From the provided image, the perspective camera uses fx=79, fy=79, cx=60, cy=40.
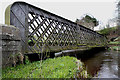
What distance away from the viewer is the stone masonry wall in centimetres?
264

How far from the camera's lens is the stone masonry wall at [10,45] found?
2644 millimetres

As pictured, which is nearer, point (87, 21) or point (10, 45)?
point (10, 45)

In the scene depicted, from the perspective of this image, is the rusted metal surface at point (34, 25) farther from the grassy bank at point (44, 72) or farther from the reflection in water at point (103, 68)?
the reflection in water at point (103, 68)

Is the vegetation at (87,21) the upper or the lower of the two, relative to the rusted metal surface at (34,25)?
upper

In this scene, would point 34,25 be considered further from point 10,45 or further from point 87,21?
point 87,21

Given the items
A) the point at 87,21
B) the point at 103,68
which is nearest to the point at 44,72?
the point at 103,68

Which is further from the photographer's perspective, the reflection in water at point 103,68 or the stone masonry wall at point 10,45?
the reflection in water at point 103,68

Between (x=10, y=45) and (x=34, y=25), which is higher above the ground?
(x=34, y=25)

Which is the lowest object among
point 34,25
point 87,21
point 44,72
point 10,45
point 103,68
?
point 103,68

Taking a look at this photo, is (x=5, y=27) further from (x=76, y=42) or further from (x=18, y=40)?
(x=76, y=42)

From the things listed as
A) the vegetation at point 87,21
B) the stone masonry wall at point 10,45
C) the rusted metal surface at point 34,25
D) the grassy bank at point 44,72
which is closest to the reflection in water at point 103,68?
the grassy bank at point 44,72

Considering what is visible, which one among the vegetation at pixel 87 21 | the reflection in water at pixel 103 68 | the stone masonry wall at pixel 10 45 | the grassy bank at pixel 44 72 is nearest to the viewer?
the grassy bank at pixel 44 72

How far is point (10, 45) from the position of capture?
2.86m

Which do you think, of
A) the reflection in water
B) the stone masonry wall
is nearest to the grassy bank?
the stone masonry wall
